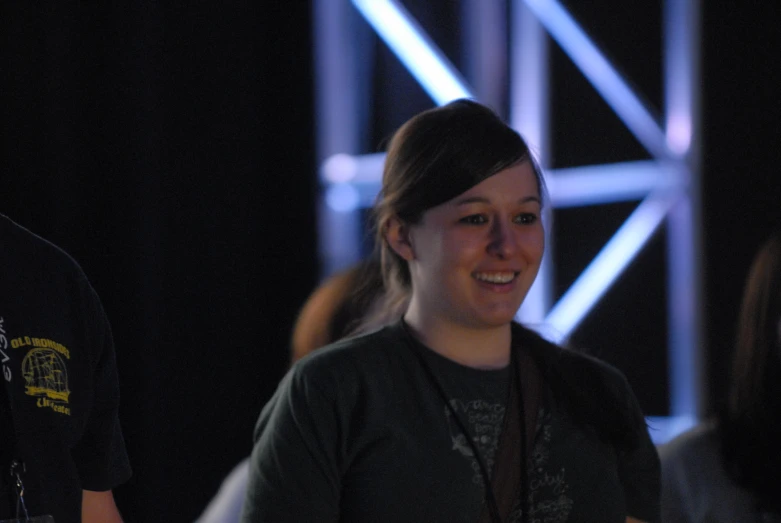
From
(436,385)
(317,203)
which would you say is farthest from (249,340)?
(436,385)

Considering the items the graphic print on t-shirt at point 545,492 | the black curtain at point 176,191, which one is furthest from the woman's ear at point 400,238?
the black curtain at point 176,191

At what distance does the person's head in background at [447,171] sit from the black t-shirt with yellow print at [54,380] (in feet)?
1.71

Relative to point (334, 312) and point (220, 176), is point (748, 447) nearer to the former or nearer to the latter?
point (334, 312)

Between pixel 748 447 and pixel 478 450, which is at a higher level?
pixel 478 450

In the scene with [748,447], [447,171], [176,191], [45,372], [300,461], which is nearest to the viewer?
[45,372]

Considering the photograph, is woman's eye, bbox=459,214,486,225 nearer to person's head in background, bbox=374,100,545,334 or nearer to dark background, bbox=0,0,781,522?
person's head in background, bbox=374,100,545,334

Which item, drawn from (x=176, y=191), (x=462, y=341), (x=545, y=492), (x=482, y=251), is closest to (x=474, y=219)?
(x=482, y=251)

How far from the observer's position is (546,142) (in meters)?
3.44

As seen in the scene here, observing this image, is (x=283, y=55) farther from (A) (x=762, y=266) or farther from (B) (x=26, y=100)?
(A) (x=762, y=266)

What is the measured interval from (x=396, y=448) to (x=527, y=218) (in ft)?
1.35

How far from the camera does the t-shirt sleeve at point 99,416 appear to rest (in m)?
1.29

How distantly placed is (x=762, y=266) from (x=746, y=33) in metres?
1.47

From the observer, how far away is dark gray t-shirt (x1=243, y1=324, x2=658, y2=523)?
4.85ft

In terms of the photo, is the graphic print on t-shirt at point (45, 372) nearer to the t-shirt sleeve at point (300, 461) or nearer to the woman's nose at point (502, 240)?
the t-shirt sleeve at point (300, 461)
